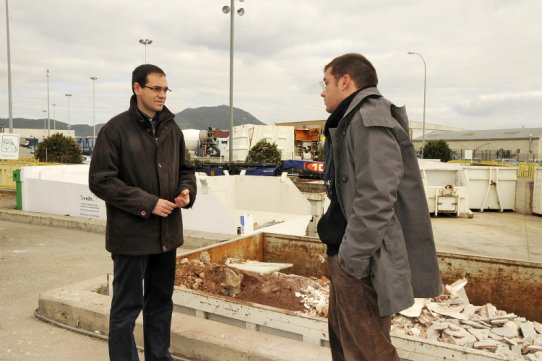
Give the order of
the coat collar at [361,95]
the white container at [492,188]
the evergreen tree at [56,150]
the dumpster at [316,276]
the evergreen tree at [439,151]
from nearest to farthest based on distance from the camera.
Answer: the coat collar at [361,95] < the dumpster at [316,276] < the white container at [492,188] < the evergreen tree at [56,150] < the evergreen tree at [439,151]

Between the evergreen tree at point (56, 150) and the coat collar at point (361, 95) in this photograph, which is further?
the evergreen tree at point (56, 150)

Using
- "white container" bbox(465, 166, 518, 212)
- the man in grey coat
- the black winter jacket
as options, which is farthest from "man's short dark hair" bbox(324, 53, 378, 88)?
"white container" bbox(465, 166, 518, 212)

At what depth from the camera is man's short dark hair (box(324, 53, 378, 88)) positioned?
86.0 inches

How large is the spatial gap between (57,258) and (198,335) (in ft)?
14.2

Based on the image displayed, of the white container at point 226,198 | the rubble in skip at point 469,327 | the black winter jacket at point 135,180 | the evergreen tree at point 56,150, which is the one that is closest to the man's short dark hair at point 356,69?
the black winter jacket at point 135,180

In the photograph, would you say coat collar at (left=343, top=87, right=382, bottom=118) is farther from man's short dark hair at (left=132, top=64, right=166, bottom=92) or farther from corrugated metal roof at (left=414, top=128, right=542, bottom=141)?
corrugated metal roof at (left=414, top=128, right=542, bottom=141)

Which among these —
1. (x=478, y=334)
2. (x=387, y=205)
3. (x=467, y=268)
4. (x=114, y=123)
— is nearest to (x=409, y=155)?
(x=387, y=205)

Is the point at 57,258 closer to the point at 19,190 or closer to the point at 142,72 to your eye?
the point at 19,190

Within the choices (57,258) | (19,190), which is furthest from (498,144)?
(57,258)

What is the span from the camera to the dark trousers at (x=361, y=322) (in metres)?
2.11

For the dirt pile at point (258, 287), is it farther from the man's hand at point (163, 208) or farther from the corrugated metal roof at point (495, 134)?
the corrugated metal roof at point (495, 134)

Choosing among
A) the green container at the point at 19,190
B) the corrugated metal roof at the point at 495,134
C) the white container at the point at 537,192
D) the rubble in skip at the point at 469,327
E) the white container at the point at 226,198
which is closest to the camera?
the rubble in skip at the point at 469,327

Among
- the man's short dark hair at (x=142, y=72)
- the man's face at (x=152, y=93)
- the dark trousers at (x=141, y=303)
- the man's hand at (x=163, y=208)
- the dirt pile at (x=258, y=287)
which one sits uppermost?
the man's short dark hair at (x=142, y=72)

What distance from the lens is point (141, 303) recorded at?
2.85 metres
